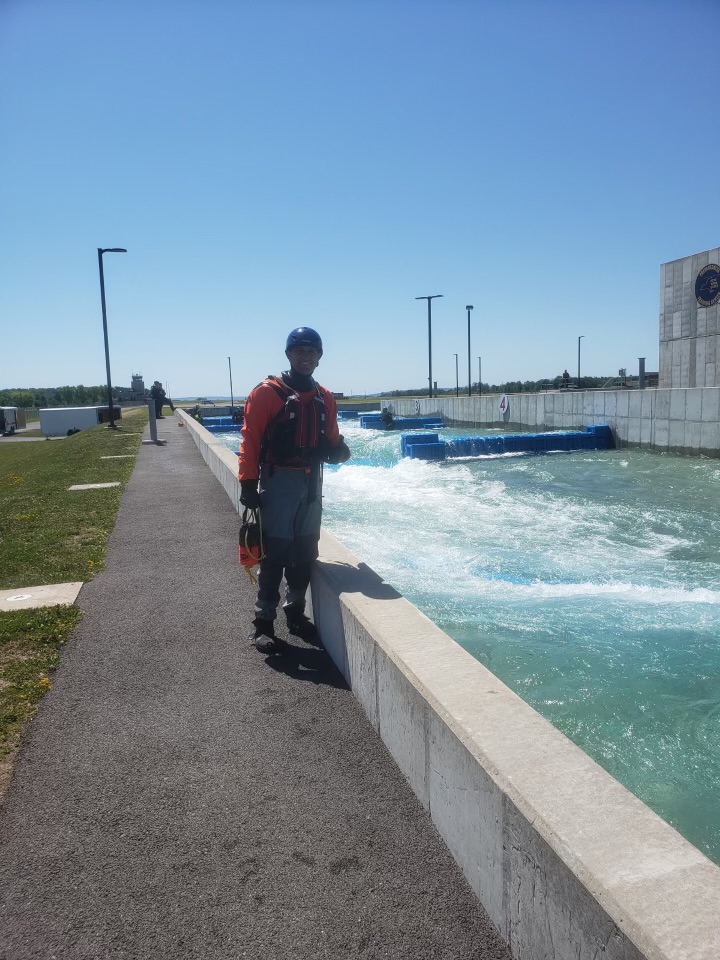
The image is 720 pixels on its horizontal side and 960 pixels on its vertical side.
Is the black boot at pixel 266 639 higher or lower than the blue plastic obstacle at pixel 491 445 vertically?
higher

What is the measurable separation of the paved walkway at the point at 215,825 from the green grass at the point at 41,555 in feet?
0.45

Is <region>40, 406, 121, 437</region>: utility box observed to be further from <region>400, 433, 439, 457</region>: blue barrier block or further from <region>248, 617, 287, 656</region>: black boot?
<region>248, 617, 287, 656</region>: black boot

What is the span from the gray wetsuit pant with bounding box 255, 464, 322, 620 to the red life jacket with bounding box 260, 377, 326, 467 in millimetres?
77

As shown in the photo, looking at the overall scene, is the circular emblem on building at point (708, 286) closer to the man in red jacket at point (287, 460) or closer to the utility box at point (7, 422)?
the man in red jacket at point (287, 460)

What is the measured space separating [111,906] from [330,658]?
2.11m

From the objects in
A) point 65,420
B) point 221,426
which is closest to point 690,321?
point 221,426

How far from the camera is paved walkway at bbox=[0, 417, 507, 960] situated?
6.91ft

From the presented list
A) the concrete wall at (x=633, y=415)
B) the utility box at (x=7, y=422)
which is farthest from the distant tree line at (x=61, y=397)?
the concrete wall at (x=633, y=415)

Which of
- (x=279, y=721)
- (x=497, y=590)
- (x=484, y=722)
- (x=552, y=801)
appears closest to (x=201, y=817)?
(x=279, y=721)

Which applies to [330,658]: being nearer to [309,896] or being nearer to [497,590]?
[309,896]

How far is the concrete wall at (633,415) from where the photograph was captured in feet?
67.3

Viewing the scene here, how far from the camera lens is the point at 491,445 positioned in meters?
23.6

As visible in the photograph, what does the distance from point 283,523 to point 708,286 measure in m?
26.2

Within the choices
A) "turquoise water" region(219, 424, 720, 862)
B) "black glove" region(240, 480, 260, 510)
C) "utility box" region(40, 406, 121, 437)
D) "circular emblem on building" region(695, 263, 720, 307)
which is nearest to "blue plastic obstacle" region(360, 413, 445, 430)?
"circular emblem on building" region(695, 263, 720, 307)
